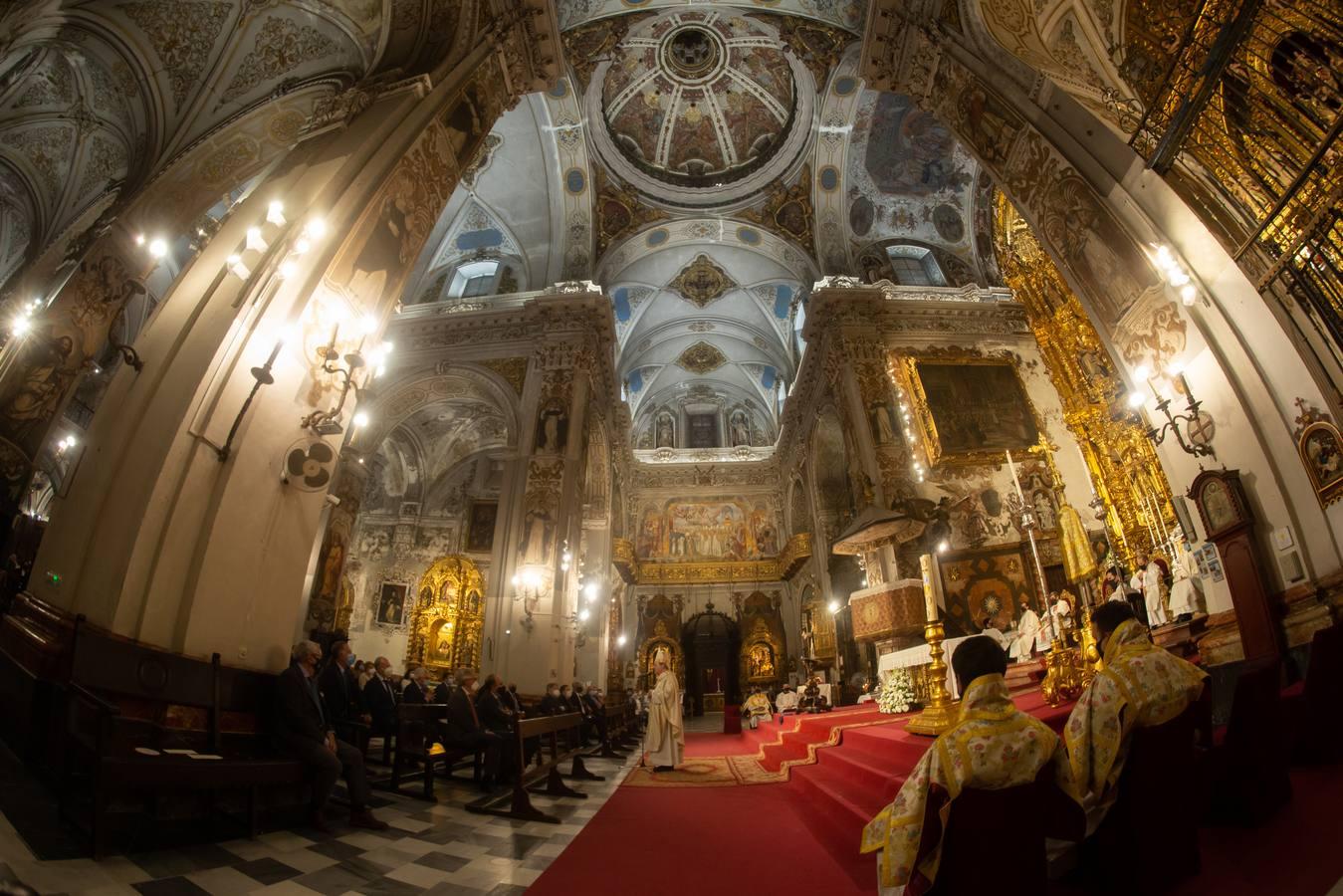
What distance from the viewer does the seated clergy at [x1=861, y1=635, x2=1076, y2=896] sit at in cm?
175

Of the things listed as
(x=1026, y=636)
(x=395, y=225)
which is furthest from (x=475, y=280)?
(x=1026, y=636)

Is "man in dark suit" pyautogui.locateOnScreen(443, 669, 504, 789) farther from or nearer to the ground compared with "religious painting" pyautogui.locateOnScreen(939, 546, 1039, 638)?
nearer to the ground

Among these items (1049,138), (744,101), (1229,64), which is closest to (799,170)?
(744,101)

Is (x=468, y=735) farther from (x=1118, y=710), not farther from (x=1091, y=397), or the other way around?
(x=1091, y=397)

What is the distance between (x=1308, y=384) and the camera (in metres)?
4.15

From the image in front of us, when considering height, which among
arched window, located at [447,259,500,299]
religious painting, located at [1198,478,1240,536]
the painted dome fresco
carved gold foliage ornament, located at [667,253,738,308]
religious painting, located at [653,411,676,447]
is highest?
the painted dome fresco

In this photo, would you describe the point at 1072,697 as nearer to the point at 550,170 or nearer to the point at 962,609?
the point at 962,609

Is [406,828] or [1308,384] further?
[1308,384]

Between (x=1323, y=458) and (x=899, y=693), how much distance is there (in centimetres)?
518

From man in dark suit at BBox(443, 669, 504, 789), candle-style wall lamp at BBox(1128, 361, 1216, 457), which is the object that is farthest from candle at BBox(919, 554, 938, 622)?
man in dark suit at BBox(443, 669, 504, 789)

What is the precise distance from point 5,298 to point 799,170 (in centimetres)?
1600

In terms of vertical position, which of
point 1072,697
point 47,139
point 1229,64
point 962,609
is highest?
point 47,139

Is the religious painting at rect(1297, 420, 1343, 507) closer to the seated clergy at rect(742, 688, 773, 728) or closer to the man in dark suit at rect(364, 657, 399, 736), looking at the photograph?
the man in dark suit at rect(364, 657, 399, 736)

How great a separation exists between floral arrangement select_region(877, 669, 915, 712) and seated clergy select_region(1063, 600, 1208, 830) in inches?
234
